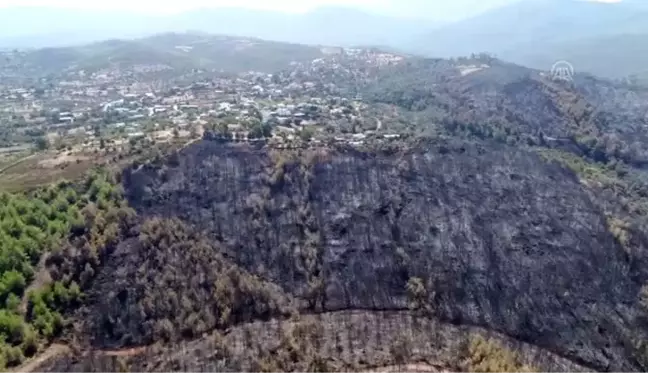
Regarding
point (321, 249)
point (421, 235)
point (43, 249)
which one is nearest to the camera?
point (43, 249)

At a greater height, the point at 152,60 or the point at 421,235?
the point at 152,60

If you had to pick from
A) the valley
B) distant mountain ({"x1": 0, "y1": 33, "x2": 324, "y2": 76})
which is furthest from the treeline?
distant mountain ({"x1": 0, "y1": 33, "x2": 324, "y2": 76})

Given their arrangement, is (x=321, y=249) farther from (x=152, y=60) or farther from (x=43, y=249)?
(x=152, y=60)

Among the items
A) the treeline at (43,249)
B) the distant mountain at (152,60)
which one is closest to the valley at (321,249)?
the treeline at (43,249)

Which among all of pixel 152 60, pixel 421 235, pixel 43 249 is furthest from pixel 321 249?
pixel 152 60

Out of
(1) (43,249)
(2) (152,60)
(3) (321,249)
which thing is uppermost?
(2) (152,60)

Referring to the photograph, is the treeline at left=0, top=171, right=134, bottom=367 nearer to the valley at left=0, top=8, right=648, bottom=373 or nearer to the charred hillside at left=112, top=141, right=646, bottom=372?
the valley at left=0, top=8, right=648, bottom=373

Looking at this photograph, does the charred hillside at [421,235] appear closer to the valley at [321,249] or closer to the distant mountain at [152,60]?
the valley at [321,249]
